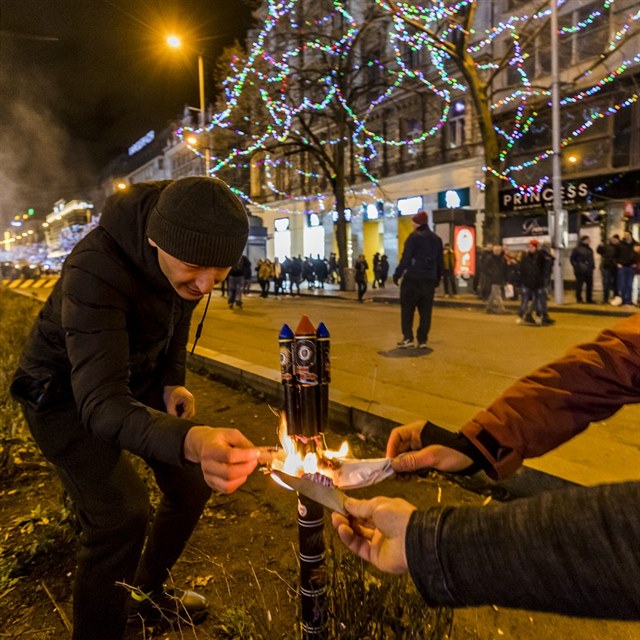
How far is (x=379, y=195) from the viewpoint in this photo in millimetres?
30609

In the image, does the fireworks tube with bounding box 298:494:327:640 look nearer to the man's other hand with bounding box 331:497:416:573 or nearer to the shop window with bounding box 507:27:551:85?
the man's other hand with bounding box 331:497:416:573

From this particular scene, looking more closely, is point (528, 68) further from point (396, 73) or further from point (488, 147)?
point (488, 147)

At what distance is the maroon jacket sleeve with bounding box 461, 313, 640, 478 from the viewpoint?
1.77 meters

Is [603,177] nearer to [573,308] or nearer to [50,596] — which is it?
[573,308]

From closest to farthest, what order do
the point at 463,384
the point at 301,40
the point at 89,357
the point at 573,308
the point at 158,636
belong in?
the point at 89,357
the point at 158,636
the point at 463,384
the point at 573,308
the point at 301,40

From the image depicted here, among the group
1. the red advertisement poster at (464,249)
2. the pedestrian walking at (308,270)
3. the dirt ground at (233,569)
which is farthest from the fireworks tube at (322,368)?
the pedestrian walking at (308,270)

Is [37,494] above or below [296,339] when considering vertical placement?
below

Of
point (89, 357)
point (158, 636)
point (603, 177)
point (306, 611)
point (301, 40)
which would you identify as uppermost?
point (301, 40)

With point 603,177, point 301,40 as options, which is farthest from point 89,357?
point 301,40

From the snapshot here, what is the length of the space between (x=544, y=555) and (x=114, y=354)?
1.41m

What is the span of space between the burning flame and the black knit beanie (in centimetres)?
64

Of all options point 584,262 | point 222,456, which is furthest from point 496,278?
point 222,456

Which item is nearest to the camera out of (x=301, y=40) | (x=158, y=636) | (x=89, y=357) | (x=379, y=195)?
(x=89, y=357)

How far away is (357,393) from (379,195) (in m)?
26.3
